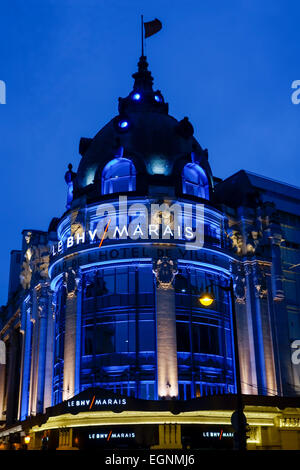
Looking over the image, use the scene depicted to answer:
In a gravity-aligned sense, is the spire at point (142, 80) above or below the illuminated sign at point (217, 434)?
above

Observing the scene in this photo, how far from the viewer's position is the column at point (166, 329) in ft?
123

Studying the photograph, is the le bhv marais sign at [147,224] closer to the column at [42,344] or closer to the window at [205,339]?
the window at [205,339]

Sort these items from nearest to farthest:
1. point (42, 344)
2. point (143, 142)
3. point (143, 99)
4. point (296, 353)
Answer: point (296, 353) → point (143, 142) → point (42, 344) → point (143, 99)

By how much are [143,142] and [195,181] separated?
546 centimetres

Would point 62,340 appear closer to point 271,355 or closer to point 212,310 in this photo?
point 212,310

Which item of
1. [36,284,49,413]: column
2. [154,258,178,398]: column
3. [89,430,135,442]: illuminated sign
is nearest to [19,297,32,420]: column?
[36,284,49,413]: column

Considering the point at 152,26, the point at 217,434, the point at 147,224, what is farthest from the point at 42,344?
the point at 152,26

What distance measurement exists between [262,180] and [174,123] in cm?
1021

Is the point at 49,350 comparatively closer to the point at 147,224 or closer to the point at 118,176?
the point at 147,224

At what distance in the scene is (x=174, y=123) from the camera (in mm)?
48969

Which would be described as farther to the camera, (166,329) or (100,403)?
(166,329)

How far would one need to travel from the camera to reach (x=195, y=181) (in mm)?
46312

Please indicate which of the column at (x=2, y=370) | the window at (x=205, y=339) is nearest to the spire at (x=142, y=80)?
the window at (x=205, y=339)

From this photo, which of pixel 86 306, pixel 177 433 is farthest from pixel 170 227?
pixel 177 433
